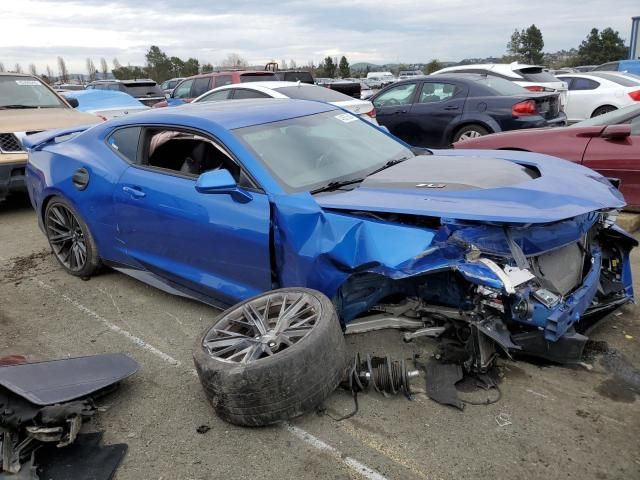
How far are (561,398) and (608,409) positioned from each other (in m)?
0.23

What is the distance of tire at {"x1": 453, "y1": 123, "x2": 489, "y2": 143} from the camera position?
8711 mm

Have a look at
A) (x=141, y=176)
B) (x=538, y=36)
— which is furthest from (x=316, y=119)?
(x=538, y=36)

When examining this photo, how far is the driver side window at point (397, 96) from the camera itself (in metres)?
9.73

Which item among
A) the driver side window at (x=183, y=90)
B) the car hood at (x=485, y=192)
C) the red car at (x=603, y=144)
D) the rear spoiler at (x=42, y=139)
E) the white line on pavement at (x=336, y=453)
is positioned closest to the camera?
the white line on pavement at (x=336, y=453)

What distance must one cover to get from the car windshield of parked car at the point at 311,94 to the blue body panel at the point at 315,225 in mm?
4235

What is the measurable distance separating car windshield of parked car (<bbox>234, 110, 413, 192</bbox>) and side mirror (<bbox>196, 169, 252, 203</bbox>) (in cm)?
25

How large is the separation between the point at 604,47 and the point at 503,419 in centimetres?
5320

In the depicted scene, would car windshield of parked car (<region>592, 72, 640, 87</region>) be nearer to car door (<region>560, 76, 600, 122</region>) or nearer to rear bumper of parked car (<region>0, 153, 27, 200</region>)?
car door (<region>560, 76, 600, 122</region>)

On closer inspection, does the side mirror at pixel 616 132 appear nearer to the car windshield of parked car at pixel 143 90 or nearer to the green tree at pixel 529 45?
the car windshield of parked car at pixel 143 90

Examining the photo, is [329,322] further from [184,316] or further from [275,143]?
[184,316]

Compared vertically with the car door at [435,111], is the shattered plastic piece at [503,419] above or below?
below

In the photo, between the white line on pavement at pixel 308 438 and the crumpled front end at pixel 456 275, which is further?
the crumpled front end at pixel 456 275

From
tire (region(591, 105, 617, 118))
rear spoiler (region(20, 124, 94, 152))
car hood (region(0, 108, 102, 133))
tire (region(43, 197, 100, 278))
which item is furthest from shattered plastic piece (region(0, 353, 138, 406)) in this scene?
tire (region(591, 105, 617, 118))

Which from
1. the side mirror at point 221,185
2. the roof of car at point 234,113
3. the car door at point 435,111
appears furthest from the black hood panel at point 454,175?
the car door at point 435,111
